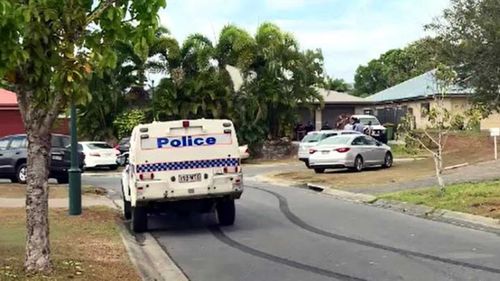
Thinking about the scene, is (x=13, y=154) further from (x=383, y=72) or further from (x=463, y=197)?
(x=383, y=72)

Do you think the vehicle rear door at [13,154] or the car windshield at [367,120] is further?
the car windshield at [367,120]

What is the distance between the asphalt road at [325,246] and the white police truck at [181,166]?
2.29 ft

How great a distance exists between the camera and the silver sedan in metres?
27.7

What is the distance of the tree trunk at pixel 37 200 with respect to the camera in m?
8.55

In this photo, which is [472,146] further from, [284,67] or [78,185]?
[78,185]

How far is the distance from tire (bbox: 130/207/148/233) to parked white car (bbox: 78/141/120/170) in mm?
20919

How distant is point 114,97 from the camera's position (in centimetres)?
4272

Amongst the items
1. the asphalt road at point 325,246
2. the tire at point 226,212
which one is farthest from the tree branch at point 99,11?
the tire at point 226,212

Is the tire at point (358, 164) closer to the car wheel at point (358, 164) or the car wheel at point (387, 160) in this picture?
the car wheel at point (358, 164)

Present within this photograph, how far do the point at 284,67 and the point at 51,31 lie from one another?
114 ft

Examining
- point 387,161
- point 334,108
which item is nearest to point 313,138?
point 387,161

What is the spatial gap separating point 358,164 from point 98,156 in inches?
527

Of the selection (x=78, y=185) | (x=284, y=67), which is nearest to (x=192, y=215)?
(x=78, y=185)

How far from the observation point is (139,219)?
1424 cm
